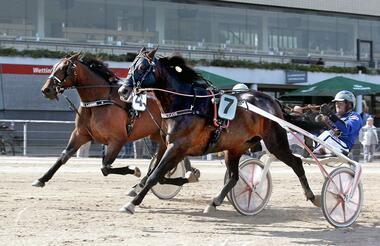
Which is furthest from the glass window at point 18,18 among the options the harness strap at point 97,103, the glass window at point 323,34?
the harness strap at point 97,103

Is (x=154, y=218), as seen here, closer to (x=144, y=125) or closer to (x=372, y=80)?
(x=144, y=125)

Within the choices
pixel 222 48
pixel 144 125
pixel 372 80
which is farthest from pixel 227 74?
pixel 144 125

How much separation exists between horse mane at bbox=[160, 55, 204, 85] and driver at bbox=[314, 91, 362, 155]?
1.68 meters

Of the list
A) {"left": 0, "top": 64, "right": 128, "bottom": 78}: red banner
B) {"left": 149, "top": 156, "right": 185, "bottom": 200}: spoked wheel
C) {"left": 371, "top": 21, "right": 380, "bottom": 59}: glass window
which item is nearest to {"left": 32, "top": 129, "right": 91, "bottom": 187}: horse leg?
{"left": 149, "top": 156, "right": 185, "bottom": 200}: spoked wheel

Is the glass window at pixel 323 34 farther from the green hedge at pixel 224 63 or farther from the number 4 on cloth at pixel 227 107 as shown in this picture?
the number 4 on cloth at pixel 227 107

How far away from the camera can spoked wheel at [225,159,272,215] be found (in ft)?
26.0

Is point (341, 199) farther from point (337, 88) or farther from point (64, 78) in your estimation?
point (337, 88)

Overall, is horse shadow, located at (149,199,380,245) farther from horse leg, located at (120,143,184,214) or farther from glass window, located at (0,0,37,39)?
glass window, located at (0,0,37,39)

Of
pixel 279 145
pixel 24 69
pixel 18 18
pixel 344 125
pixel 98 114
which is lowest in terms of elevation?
pixel 279 145

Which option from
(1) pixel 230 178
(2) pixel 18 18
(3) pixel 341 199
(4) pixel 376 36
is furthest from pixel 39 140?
(4) pixel 376 36

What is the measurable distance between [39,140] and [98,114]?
9504mm

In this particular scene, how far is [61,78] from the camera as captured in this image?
891cm

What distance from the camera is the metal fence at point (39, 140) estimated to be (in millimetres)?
17703

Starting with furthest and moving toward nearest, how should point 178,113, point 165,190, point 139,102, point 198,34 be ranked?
point 198,34 < point 165,190 < point 139,102 < point 178,113
